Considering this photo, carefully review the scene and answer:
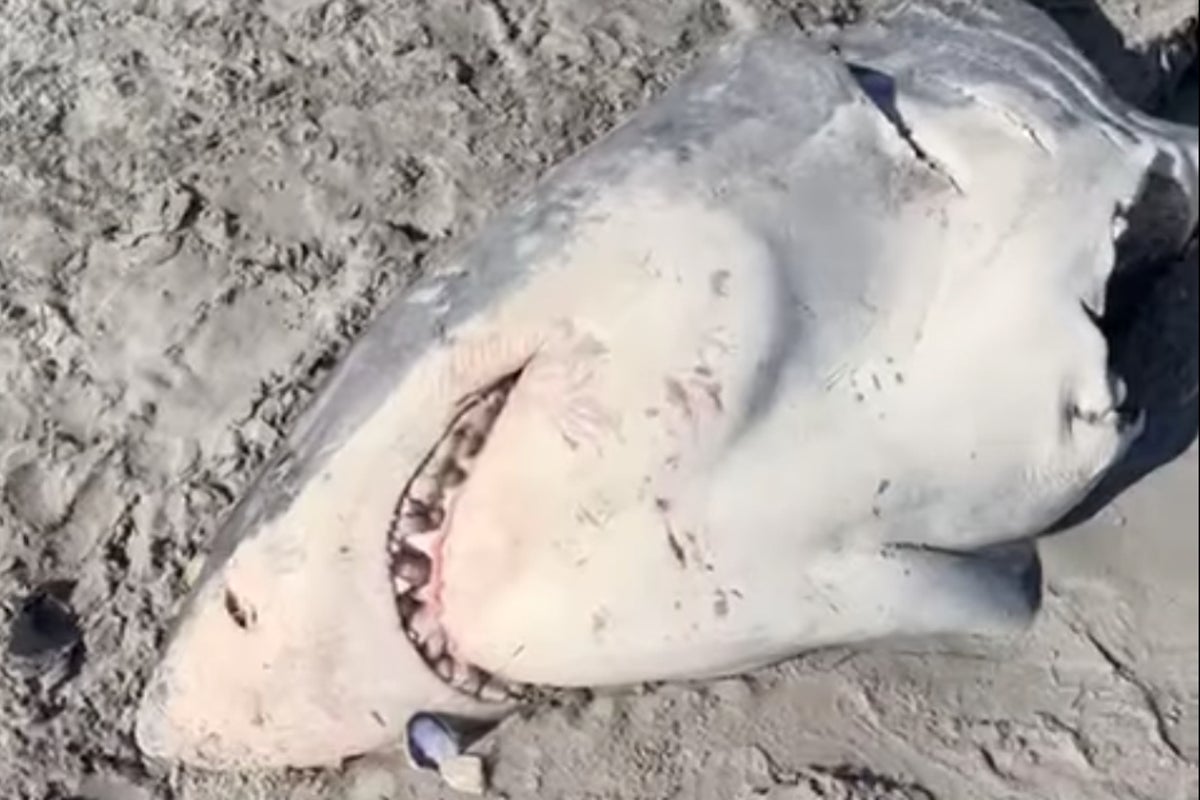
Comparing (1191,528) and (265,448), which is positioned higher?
(265,448)

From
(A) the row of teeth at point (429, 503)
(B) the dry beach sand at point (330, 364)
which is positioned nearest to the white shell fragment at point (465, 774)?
(B) the dry beach sand at point (330, 364)

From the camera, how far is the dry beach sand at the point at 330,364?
285cm

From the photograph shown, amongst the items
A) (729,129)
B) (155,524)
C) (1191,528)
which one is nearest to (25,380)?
(155,524)

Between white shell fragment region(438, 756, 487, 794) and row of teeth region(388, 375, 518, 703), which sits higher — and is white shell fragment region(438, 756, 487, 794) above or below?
below

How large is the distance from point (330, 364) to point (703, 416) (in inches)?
25.8

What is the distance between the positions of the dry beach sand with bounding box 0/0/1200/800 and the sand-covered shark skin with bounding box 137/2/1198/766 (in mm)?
168

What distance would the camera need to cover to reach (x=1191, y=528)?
2.97m

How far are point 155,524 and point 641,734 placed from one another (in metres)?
0.64

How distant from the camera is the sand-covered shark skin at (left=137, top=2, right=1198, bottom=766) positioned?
2541 millimetres

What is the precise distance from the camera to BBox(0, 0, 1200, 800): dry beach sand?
2.85 metres

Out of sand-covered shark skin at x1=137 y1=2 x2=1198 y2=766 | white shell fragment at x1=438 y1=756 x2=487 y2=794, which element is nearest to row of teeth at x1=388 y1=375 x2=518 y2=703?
sand-covered shark skin at x1=137 y1=2 x2=1198 y2=766

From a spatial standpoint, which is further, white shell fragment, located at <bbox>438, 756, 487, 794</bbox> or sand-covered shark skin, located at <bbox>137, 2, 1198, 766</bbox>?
white shell fragment, located at <bbox>438, 756, 487, 794</bbox>

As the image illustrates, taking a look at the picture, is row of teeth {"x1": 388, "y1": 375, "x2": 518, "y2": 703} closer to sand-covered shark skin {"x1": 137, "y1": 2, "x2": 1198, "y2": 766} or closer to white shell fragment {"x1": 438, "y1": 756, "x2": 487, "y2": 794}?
sand-covered shark skin {"x1": 137, "y1": 2, "x2": 1198, "y2": 766}

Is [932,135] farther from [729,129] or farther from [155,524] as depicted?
[155,524]
